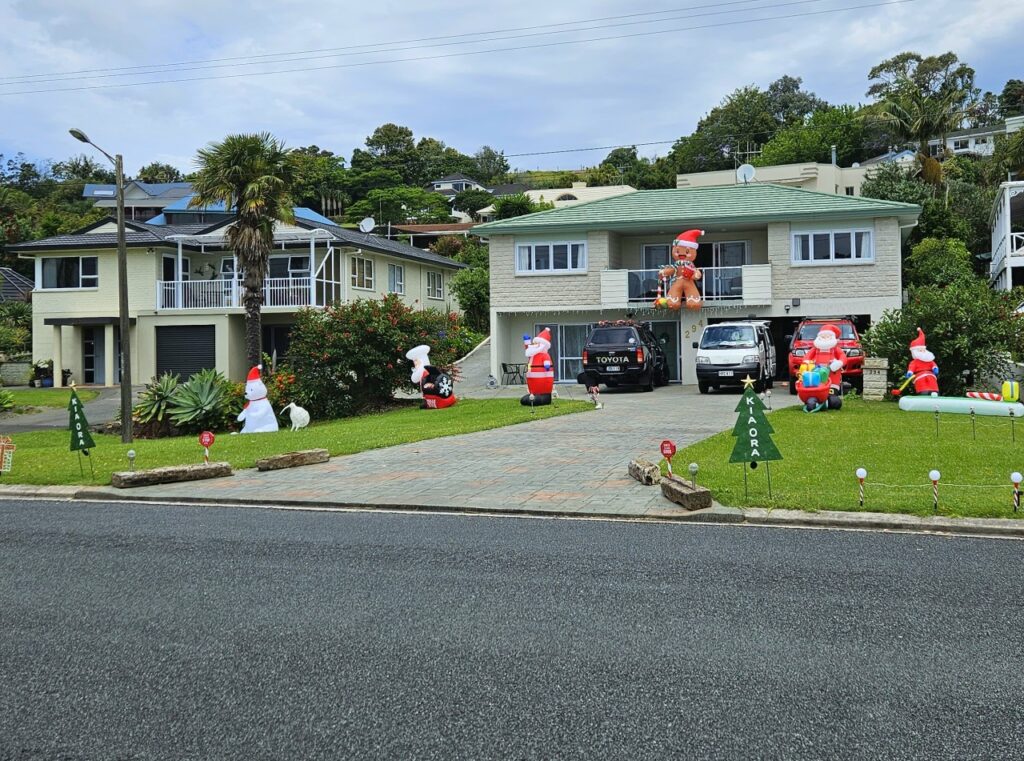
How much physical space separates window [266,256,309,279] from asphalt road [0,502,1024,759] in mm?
30713

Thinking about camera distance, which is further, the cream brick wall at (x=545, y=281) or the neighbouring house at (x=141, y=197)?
the neighbouring house at (x=141, y=197)

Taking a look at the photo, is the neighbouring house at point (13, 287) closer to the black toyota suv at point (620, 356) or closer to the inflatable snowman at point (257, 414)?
the inflatable snowman at point (257, 414)

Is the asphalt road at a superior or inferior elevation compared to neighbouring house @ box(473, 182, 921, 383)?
inferior

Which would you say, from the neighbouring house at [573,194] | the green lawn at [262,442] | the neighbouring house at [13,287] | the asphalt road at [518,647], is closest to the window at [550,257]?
the green lawn at [262,442]

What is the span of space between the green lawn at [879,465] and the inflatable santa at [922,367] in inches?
70.5

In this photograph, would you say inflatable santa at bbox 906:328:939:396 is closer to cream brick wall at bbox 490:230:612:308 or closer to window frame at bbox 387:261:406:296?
cream brick wall at bbox 490:230:612:308

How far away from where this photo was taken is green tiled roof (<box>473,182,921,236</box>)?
99.0 feet

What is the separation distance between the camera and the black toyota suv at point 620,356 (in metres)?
27.2

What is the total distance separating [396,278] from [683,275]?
16.5 m

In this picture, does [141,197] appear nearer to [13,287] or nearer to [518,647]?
[13,287]

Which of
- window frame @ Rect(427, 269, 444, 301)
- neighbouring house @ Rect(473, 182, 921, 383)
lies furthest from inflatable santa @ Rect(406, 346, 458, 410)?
window frame @ Rect(427, 269, 444, 301)

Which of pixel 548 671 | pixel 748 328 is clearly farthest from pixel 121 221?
pixel 548 671

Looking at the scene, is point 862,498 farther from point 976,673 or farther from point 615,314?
point 615,314

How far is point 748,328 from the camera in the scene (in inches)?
1013
